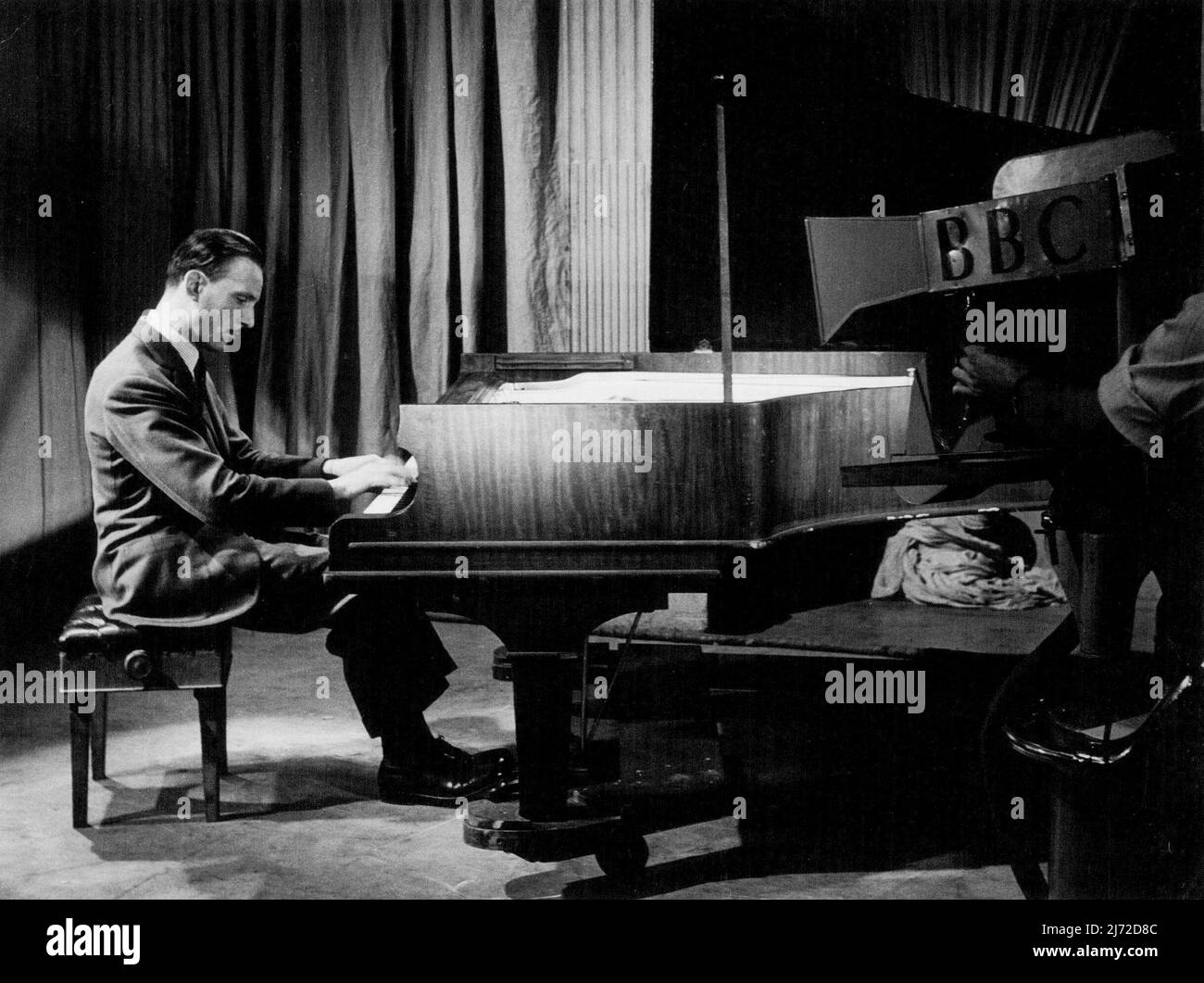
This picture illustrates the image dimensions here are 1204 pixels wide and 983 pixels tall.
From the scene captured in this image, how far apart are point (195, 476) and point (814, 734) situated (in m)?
1.84

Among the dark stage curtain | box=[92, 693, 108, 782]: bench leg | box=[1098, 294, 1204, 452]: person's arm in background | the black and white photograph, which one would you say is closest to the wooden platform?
the black and white photograph

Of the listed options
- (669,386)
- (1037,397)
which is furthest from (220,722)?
(1037,397)

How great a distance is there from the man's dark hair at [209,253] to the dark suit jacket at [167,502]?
0.16 meters

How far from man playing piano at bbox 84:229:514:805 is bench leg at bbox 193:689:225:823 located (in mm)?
179

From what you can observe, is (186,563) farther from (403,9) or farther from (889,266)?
(403,9)

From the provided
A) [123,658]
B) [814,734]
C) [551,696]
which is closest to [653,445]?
[551,696]

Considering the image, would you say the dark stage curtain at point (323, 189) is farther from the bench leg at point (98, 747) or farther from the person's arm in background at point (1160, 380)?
the person's arm in background at point (1160, 380)

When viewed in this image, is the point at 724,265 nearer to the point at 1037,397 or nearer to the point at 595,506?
the point at 595,506

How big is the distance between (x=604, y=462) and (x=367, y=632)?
89cm

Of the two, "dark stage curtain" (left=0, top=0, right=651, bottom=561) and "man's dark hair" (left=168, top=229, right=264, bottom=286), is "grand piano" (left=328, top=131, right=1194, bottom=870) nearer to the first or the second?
"man's dark hair" (left=168, top=229, right=264, bottom=286)

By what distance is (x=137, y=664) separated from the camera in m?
2.69

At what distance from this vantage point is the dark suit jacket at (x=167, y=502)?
8.96 feet

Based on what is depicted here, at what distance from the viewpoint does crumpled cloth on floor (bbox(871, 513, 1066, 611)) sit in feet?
15.5

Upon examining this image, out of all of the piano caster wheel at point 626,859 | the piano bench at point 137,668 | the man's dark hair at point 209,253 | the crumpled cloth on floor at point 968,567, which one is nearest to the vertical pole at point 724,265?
the piano caster wheel at point 626,859
